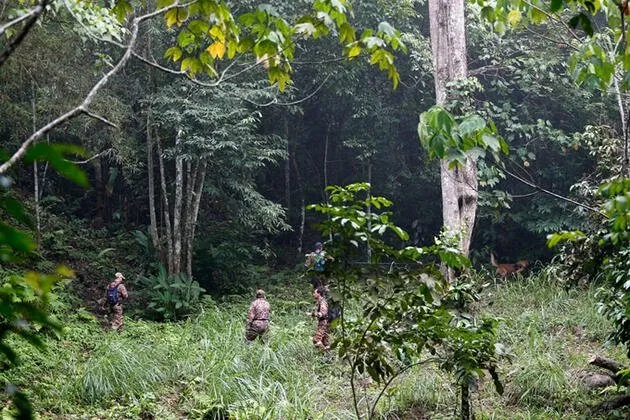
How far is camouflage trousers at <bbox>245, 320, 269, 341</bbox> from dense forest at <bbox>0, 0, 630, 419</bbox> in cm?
4

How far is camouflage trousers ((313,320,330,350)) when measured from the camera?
8.66m

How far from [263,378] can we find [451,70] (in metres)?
4.64

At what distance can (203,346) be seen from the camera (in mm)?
8414

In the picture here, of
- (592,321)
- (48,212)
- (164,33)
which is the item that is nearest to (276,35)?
(592,321)

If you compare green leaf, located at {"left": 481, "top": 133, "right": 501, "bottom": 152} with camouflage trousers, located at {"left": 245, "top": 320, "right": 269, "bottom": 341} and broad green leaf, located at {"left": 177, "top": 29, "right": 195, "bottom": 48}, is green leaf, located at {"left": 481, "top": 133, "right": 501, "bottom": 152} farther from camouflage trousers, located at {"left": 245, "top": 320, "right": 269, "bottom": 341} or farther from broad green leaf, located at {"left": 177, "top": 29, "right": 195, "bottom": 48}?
camouflage trousers, located at {"left": 245, "top": 320, "right": 269, "bottom": 341}

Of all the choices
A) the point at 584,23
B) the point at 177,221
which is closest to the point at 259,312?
the point at 177,221

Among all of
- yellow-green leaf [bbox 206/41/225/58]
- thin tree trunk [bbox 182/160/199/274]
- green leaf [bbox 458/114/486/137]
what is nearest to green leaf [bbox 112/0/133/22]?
yellow-green leaf [bbox 206/41/225/58]

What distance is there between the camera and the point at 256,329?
888 centimetres

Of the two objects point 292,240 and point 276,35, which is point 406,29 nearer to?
point 292,240

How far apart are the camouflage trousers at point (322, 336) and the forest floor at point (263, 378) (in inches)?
5.1

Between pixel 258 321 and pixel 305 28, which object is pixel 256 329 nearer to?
pixel 258 321

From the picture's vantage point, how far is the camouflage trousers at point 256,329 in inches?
349

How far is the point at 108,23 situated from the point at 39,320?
22.4 ft

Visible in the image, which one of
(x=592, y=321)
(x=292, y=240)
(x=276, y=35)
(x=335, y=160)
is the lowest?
(x=592, y=321)
